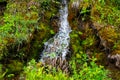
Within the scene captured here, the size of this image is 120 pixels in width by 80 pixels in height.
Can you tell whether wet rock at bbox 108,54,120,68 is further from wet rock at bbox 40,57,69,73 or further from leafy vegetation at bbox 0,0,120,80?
Result: wet rock at bbox 40,57,69,73

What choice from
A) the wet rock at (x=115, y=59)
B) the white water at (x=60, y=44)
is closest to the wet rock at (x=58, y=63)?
the white water at (x=60, y=44)

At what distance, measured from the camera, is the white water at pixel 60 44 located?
28.5 ft

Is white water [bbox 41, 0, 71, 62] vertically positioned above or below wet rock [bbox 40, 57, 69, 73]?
above

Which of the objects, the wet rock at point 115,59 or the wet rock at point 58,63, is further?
the wet rock at point 58,63

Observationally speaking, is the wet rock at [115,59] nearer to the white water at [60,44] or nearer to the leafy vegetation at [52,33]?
the leafy vegetation at [52,33]

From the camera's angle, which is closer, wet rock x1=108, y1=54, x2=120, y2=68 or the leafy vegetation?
wet rock x1=108, y1=54, x2=120, y2=68

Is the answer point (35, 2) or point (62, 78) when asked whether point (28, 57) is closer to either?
point (35, 2)

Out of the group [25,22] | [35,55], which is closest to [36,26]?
[25,22]

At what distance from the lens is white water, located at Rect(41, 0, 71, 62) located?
28.5 feet

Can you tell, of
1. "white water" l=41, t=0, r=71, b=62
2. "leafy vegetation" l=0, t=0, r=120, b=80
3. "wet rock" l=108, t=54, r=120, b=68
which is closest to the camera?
"wet rock" l=108, t=54, r=120, b=68

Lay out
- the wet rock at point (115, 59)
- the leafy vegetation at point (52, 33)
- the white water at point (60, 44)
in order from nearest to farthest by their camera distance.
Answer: the wet rock at point (115, 59), the leafy vegetation at point (52, 33), the white water at point (60, 44)

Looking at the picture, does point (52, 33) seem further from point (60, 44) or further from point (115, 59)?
point (115, 59)

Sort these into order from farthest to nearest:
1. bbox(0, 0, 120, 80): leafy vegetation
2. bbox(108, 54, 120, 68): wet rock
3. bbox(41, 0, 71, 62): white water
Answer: bbox(41, 0, 71, 62): white water → bbox(0, 0, 120, 80): leafy vegetation → bbox(108, 54, 120, 68): wet rock

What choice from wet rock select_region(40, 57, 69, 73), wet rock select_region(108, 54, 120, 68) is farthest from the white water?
wet rock select_region(108, 54, 120, 68)
